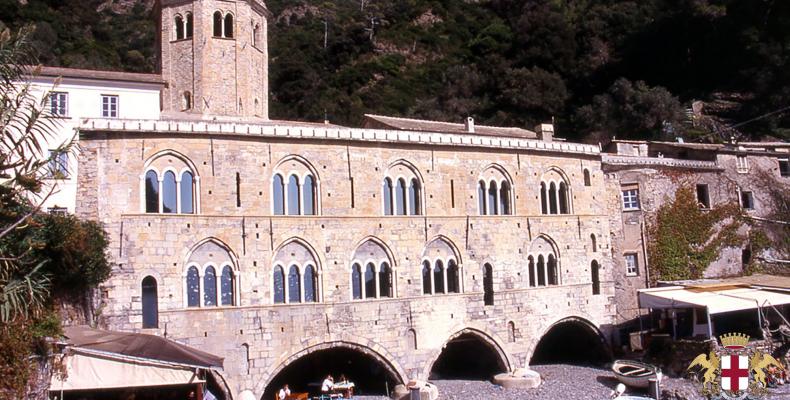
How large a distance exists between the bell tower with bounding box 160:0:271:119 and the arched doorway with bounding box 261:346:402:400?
10.2 metres

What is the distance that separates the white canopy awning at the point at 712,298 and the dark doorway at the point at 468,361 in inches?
235

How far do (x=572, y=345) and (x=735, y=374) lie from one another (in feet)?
35.6

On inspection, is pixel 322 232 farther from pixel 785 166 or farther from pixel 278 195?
pixel 785 166

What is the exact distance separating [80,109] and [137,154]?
115 inches

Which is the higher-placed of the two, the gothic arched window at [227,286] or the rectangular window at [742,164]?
the rectangular window at [742,164]

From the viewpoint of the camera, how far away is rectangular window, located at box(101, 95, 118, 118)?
2438cm

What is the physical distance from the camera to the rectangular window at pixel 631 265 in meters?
30.8

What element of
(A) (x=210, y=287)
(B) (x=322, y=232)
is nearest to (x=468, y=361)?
(B) (x=322, y=232)

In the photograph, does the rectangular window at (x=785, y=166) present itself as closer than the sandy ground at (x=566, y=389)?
No

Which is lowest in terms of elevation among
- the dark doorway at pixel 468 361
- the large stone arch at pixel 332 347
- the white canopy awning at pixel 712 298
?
the dark doorway at pixel 468 361

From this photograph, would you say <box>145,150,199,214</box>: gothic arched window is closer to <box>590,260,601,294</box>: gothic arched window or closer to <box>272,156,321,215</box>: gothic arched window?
<box>272,156,321,215</box>: gothic arched window

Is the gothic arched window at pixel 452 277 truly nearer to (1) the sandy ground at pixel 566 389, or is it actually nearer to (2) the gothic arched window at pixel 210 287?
(1) the sandy ground at pixel 566 389

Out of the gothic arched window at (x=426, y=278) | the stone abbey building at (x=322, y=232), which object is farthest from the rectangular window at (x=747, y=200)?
the gothic arched window at (x=426, y=278)

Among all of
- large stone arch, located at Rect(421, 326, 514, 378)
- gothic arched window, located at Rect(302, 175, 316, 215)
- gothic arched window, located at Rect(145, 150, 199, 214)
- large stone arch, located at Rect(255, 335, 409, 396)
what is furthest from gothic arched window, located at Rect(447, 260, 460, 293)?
gothic arched window, located at Rect(145, 150, 199, 214)
